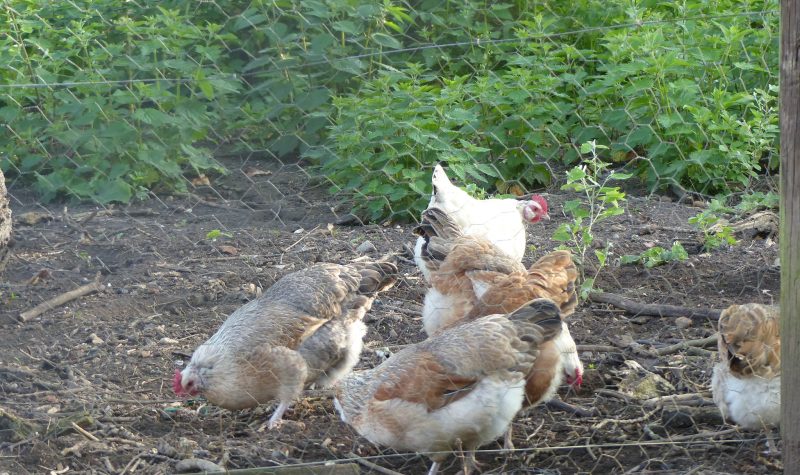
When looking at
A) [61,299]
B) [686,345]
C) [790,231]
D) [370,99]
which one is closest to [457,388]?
[790,231]

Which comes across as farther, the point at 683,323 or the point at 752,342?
the point at 683,323

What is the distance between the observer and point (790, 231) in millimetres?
2707

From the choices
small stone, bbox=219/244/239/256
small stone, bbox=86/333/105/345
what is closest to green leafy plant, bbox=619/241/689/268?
small stone, bbox=219/244/239/256

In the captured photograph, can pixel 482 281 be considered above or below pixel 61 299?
above

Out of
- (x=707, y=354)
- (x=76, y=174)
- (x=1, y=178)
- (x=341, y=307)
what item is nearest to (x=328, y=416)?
(x=341, y=307)

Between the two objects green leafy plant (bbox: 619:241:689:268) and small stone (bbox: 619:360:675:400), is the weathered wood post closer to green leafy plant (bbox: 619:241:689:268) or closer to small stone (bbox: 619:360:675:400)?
small stone (bbox: 619:360:675:400)

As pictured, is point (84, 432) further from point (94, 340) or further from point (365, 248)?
point (365, 248)

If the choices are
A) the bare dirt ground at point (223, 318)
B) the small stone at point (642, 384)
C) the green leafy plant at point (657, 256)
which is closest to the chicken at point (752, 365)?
the bare dirt ground at point (223, 318)

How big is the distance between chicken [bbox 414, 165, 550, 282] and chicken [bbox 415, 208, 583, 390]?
0.16 metres

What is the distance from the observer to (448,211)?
15.2 feet

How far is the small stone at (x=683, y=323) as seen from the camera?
426cm

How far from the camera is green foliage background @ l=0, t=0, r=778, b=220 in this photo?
5.36 metres

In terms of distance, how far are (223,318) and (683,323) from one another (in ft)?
7.05

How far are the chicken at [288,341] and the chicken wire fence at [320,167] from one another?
154mm
